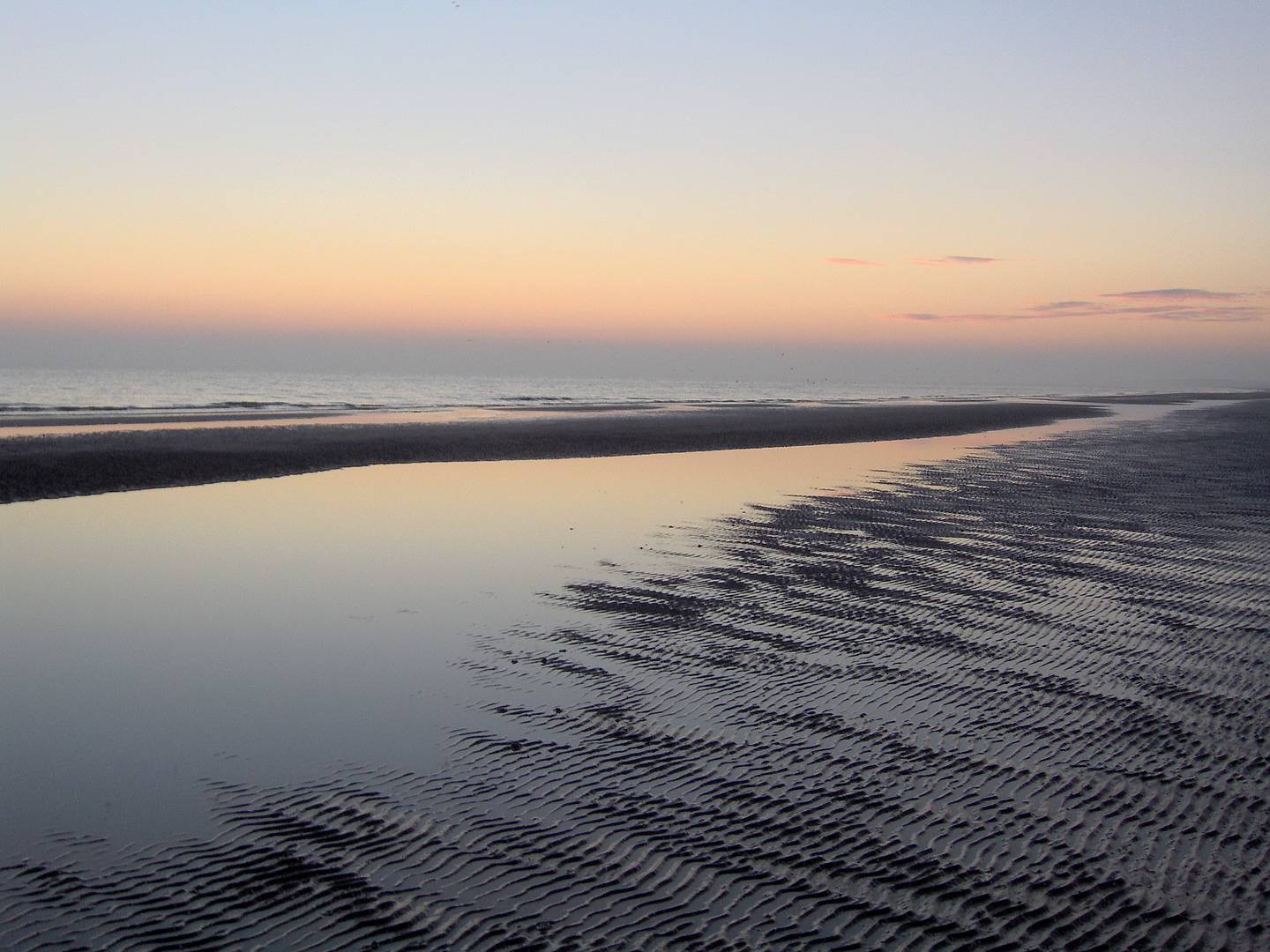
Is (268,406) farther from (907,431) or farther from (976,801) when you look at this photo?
(976,801)

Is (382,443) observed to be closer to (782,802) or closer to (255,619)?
(255,619)

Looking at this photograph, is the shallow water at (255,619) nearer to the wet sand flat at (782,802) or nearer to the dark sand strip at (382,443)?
the wet sand flat at (782,802)

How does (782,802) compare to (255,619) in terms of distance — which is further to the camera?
(255,619)

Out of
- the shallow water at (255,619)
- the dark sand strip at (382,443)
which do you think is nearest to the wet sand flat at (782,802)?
the shallow water at (255,619)

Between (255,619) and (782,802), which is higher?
(255,619)

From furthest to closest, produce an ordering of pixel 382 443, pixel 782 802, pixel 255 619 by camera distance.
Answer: pixel 382 443, pixel 255 619, pixel 782 802

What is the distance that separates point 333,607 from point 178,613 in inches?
66.2

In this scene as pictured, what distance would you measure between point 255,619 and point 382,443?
23.6m

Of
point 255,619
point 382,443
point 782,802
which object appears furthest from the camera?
point 382,443

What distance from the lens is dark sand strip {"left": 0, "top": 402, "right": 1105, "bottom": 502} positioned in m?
24.2

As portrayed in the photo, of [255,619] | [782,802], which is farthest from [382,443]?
[782,802]

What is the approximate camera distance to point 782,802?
6.60 m

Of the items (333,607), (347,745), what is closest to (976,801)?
(347,745)

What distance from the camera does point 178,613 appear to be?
11438mm
